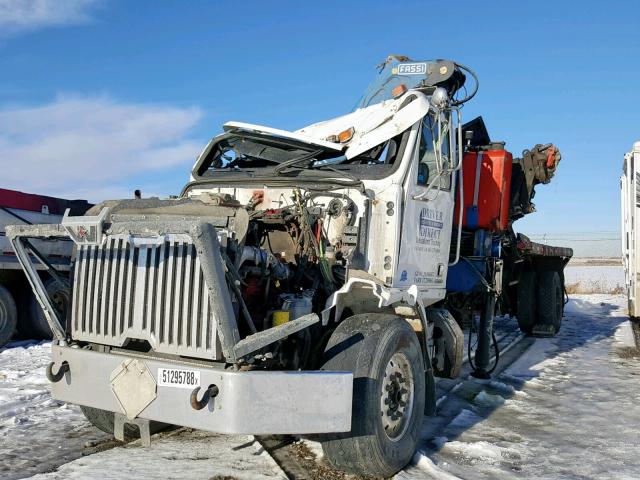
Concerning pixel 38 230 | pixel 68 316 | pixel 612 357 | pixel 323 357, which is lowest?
pixel 612 357

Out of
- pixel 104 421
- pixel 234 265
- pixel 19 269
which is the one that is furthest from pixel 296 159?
pixel 19 269

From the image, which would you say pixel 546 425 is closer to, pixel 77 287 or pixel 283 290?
pixel 283 290

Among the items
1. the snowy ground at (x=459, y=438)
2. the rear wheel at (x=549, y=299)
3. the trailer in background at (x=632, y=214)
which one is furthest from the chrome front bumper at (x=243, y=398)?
the rear wheel at (x=549, y=299)

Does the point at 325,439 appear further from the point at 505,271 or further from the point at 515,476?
the point at 505,271

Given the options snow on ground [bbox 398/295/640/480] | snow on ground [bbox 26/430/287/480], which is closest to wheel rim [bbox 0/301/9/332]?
snow on ground [bbox 26/430/287/480]

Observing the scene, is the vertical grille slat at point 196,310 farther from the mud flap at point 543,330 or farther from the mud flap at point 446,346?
the mud flap at point 543,330

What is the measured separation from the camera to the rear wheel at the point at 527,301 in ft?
37.6

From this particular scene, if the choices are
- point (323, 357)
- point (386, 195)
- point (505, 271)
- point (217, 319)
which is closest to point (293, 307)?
point (323, 357)

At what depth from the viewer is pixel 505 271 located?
994 cm

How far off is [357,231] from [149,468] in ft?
6.94

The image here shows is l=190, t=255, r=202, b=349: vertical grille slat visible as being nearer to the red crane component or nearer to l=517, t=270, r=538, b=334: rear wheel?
the red crane component

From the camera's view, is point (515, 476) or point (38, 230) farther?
point (515, 476)

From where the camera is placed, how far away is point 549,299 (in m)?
11.3

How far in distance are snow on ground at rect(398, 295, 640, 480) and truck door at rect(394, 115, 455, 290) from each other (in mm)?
1301
